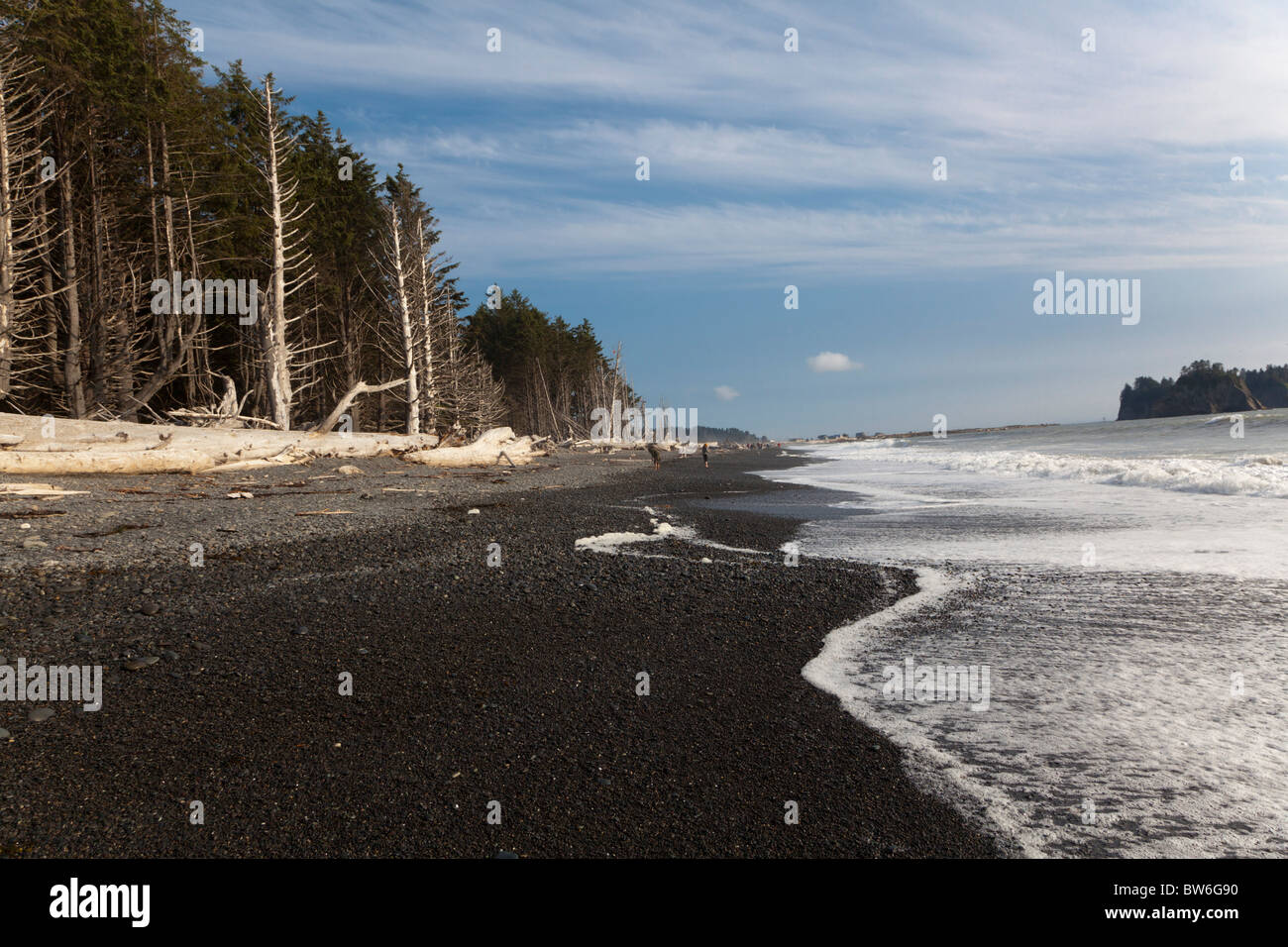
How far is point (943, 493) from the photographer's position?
17266mm

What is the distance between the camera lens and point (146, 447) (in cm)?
1405

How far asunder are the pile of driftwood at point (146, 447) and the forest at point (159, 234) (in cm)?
244

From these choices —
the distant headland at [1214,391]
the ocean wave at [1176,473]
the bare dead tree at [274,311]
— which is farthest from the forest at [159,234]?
the distant headland at [1214,391]

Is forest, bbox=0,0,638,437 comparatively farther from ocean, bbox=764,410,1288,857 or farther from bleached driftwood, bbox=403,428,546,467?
ocean, bbox=764,410,1288,857

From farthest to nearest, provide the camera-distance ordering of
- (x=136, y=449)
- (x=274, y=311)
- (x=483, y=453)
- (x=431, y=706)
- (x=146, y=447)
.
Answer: (x=483, y=453)
(x=274, y=311)
(x=146, y=447)
(x=136, y=449)
(x=431, y=706)

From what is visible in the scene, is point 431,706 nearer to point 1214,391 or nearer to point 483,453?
point 483,453

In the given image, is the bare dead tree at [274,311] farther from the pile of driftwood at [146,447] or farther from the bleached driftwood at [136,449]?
the bleached driftwood at [136,449]

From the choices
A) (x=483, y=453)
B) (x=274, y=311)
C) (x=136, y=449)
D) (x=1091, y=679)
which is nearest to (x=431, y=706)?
(x=1091, y=679)

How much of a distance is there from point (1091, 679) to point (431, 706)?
4331 mm

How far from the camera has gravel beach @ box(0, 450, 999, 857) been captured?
2801mm
